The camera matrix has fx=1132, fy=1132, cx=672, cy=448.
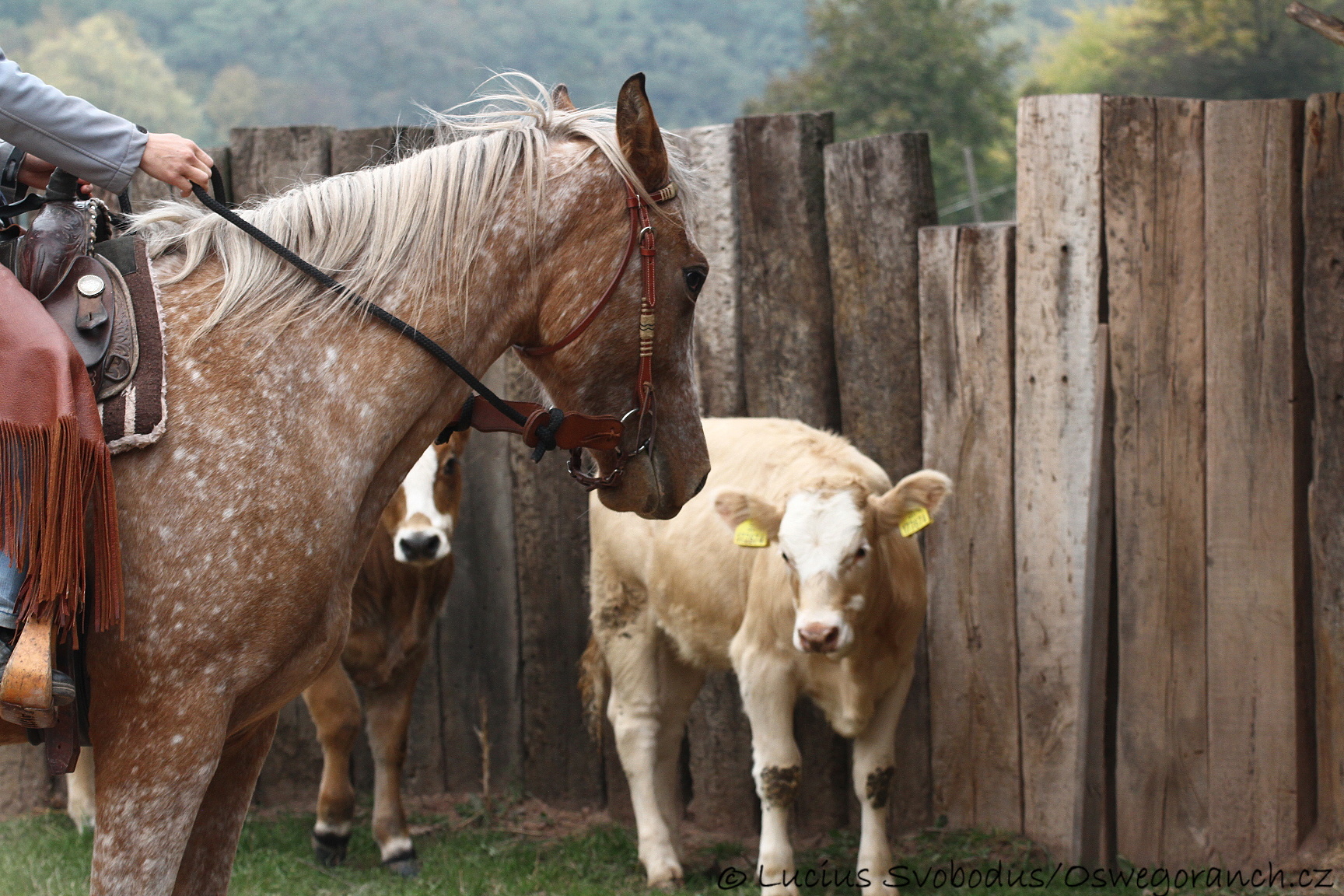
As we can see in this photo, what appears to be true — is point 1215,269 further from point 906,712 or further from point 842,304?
point 906,712

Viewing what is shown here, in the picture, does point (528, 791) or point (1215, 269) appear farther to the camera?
point (528, 791)

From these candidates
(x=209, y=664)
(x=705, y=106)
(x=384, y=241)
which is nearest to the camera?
(x=209, y=664)

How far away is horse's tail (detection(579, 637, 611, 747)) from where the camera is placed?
527 cm

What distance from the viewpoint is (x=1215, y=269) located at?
4.12 metres

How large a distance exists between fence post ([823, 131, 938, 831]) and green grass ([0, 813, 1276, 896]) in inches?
15.2

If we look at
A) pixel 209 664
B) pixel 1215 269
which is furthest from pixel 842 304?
pixel 209 664

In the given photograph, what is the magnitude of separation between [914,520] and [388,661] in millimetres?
2482

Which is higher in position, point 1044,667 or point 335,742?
point 1044,667

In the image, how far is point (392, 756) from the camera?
5.16 metres

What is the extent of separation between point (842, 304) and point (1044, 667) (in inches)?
68.9

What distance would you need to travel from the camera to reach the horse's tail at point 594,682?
5273mm

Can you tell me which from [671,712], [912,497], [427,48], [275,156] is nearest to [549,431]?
[912,497]

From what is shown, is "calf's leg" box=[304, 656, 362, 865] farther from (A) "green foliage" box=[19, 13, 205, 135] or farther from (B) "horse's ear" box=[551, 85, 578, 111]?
(A) "green foliage" box=[19, 13, 205, 135]

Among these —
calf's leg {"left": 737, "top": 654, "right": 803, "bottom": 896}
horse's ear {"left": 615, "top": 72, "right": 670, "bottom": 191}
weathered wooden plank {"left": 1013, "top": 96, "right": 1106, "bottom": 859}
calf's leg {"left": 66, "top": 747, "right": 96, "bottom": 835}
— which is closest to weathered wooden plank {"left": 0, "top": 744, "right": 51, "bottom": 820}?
calf's leg {"left": 66, "top": 747, "right": 96, "bottom": 835}
